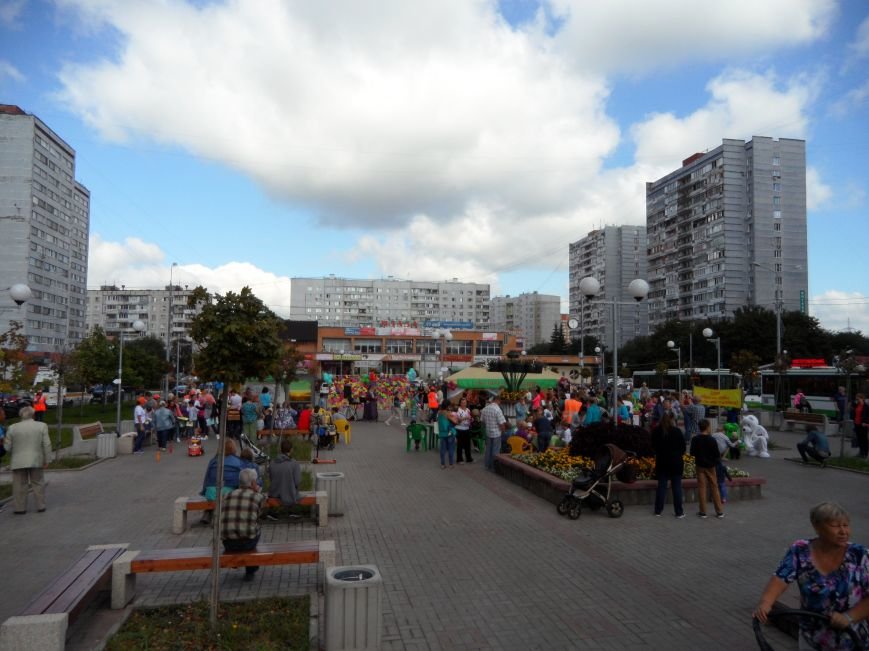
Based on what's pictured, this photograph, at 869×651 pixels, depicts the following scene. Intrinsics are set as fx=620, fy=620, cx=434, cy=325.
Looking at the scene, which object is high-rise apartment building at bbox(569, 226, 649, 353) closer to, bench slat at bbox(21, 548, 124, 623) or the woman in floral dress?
bench slat at bbox(21, 548, 124, 623)

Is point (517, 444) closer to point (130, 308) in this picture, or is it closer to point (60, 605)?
point (60, 605)

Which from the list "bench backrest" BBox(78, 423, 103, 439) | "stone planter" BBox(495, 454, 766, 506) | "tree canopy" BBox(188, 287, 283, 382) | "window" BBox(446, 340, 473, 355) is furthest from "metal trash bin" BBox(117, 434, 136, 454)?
"window" BBox(446, 340, 473, 355)

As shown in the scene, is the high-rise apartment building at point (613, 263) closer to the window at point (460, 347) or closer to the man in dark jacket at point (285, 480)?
the window at point (460, 347)

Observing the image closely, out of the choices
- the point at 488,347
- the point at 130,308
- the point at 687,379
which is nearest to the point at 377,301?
the point at 130,308

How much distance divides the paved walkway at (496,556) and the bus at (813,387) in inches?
768

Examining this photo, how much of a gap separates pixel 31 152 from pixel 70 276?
1936cm

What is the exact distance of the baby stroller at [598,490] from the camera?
9.87 meters

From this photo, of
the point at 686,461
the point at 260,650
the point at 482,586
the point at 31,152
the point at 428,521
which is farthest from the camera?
the point at 31,152

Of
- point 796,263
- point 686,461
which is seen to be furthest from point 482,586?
point 796,263

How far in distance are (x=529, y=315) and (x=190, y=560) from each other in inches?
6606

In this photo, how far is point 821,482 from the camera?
13.5 m

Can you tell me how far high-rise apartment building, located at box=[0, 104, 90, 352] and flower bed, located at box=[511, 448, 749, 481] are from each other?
64.7 m

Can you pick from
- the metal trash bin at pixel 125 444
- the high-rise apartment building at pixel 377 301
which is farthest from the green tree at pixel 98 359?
the high-rise apartment building at pixel 377 301

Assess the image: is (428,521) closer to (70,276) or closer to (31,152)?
(31,152)
